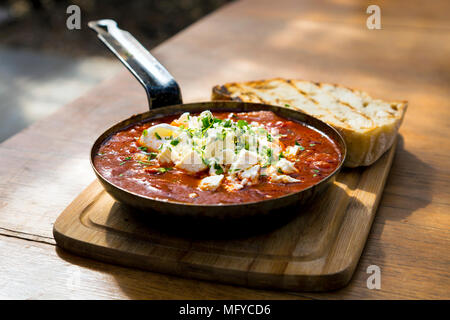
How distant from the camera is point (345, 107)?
8.56ft

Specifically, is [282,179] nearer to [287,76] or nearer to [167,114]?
[167,114]

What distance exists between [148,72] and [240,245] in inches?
42.8

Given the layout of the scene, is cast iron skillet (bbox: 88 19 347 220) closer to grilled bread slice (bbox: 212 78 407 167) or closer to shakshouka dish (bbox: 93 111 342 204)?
shakshouka dish (bbox: 93 111 342 204)

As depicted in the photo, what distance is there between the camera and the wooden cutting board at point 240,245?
63.2 inches

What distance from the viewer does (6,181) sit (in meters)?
2.23

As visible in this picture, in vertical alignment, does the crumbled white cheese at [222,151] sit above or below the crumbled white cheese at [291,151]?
above

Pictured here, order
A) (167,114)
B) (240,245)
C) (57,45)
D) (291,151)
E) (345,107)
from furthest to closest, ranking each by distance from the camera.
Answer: (57,45) → (345,107) → (167,114) → (291,151) → (240,245)

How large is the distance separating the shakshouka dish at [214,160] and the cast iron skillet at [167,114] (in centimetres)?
5

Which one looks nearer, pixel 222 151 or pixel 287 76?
pixel 222 151

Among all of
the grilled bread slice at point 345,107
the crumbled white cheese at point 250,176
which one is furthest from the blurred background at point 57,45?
the crumbled white cheese at point 250,176

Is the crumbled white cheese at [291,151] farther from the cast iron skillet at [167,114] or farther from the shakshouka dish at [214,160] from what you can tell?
the cast iron skillet at [167,114]

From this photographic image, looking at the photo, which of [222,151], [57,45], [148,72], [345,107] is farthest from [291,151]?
[57,45]

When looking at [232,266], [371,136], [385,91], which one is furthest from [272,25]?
[232,266]
